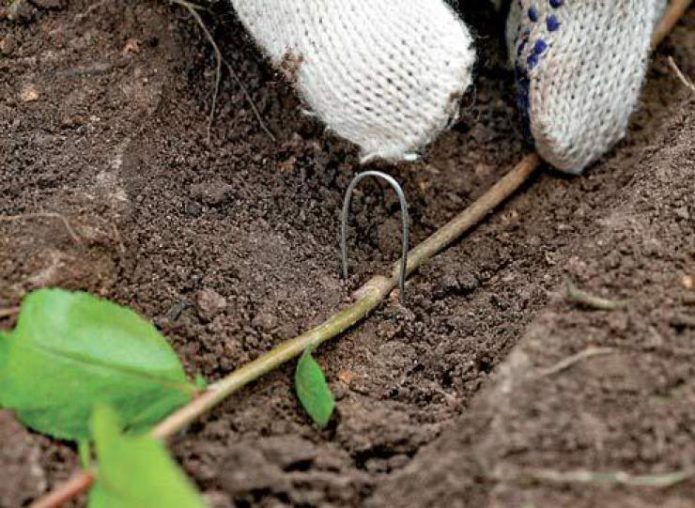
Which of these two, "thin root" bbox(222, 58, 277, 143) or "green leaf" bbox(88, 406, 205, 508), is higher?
"green leaf" bbox(88, 406, 205, 508)

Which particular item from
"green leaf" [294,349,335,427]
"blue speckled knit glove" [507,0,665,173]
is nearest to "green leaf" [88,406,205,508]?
"green leaf" [294,349,335,427]

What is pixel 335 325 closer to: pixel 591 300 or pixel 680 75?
pixel 591 300

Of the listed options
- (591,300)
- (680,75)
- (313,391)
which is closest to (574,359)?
(591,300)

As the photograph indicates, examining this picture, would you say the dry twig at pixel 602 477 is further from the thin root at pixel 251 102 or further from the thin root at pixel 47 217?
the thin root at pixel 251 102

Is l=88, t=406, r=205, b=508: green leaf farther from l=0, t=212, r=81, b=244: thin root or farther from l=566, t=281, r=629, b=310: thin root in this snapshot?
l=566, t=281, r=629, b=310: thin root

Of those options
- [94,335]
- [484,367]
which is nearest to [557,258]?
[484,367]
